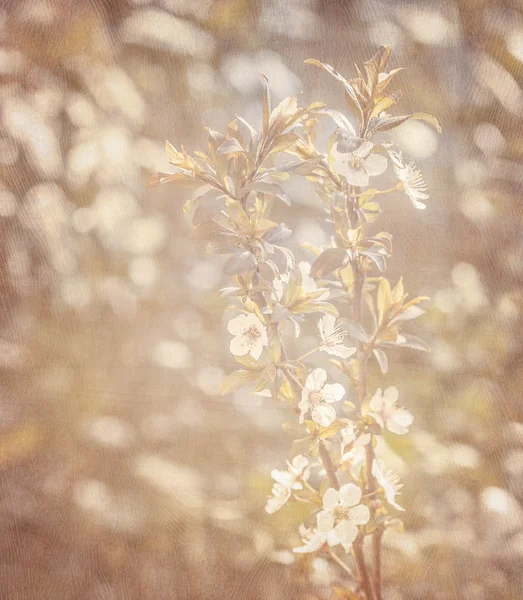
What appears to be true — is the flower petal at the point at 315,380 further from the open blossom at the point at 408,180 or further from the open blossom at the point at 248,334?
the open blossom at the point at 408,180

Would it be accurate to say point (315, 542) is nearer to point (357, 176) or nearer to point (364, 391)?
point (364, 391)

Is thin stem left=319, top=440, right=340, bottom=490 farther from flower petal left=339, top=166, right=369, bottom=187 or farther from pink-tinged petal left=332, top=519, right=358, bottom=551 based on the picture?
flower petal left=339, top=166, right=369, bottom=187

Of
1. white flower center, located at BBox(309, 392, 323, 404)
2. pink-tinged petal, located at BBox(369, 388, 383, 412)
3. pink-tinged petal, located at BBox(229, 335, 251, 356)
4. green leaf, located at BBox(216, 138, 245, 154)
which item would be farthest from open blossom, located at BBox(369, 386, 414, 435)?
green leaf, located at BBox(216, 138, 245, 154)

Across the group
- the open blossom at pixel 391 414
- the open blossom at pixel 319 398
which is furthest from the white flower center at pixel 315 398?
the open blossom at pixel 391 414

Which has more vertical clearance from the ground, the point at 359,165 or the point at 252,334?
the point at 359,165

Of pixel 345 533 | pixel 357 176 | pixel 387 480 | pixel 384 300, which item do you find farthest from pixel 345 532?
pixel 357 176

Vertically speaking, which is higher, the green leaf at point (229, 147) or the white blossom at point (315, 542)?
the green leaf at point (229, 147)

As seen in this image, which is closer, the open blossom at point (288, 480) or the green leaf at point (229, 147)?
the green leaf at point (229, 147)

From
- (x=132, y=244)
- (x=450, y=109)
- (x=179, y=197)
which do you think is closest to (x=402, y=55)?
(x=450, y=109)
